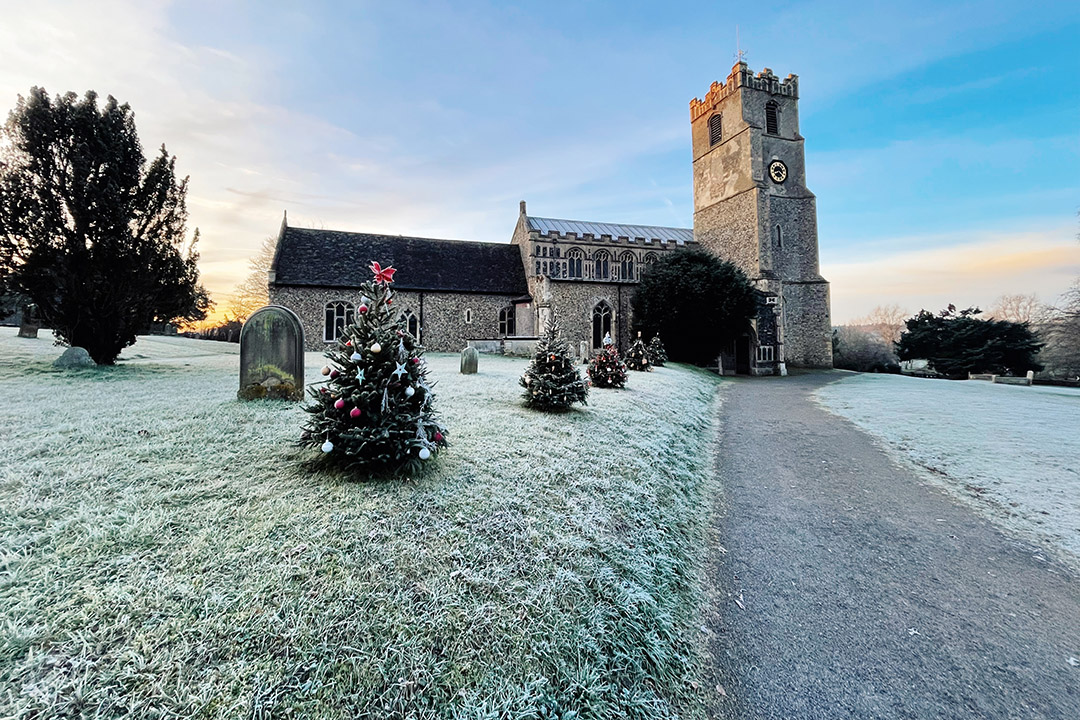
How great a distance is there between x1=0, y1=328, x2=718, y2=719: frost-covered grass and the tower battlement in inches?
1308

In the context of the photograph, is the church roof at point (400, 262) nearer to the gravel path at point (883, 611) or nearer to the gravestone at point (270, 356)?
the gravestone at point (270, 356)

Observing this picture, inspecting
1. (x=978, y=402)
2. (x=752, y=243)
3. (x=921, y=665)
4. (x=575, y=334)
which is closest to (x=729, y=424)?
(x=921, y=665)

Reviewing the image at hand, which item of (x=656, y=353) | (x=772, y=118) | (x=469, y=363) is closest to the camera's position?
(x=469, y=363)

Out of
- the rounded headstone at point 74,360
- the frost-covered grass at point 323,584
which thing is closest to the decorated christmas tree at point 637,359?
the frost-covered grass at point 323,584

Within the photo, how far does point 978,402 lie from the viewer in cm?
1393

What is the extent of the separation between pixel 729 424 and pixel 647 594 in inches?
316

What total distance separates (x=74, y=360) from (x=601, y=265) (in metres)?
26.6

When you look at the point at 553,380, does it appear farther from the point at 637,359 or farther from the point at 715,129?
the point at 715,129

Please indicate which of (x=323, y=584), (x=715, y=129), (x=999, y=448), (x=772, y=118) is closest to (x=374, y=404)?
(x=323, y=584)

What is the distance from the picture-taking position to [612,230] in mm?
34250

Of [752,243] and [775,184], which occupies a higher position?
[775,184]

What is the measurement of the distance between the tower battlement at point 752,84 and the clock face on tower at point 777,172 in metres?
4.99

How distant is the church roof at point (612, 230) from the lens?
31484 mm

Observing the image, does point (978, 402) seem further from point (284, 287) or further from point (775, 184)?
point (284, 287)
